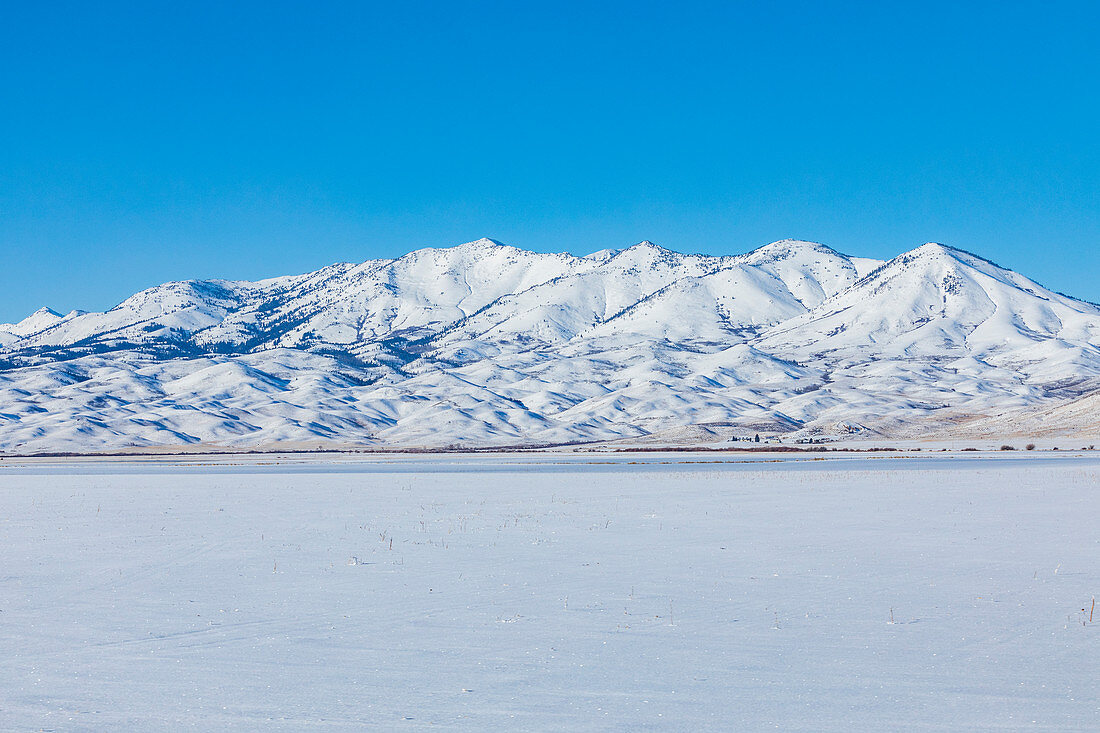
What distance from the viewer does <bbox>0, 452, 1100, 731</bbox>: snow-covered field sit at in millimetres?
10656

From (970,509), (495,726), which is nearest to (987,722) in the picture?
(495,726)

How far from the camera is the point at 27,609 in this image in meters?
15.7

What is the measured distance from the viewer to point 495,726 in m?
10.1

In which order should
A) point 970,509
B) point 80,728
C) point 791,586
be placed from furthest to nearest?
point 970,509
point 791,586
point 80,728

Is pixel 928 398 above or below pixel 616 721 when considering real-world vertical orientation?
above

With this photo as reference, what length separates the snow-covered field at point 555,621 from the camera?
1066 centimetres

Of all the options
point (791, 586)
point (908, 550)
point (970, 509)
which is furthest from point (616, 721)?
point (970, 509)

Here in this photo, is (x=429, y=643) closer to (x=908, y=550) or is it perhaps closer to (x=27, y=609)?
(x=27, y=609)

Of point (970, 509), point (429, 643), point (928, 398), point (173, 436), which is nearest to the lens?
point (429, 643)

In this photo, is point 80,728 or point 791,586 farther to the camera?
point 791,586

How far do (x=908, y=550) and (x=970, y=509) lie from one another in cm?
1024

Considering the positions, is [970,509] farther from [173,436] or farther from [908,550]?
[173,436]

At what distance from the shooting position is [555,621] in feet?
48.3

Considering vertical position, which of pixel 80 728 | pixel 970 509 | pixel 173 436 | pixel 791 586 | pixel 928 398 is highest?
pixel 928 398
